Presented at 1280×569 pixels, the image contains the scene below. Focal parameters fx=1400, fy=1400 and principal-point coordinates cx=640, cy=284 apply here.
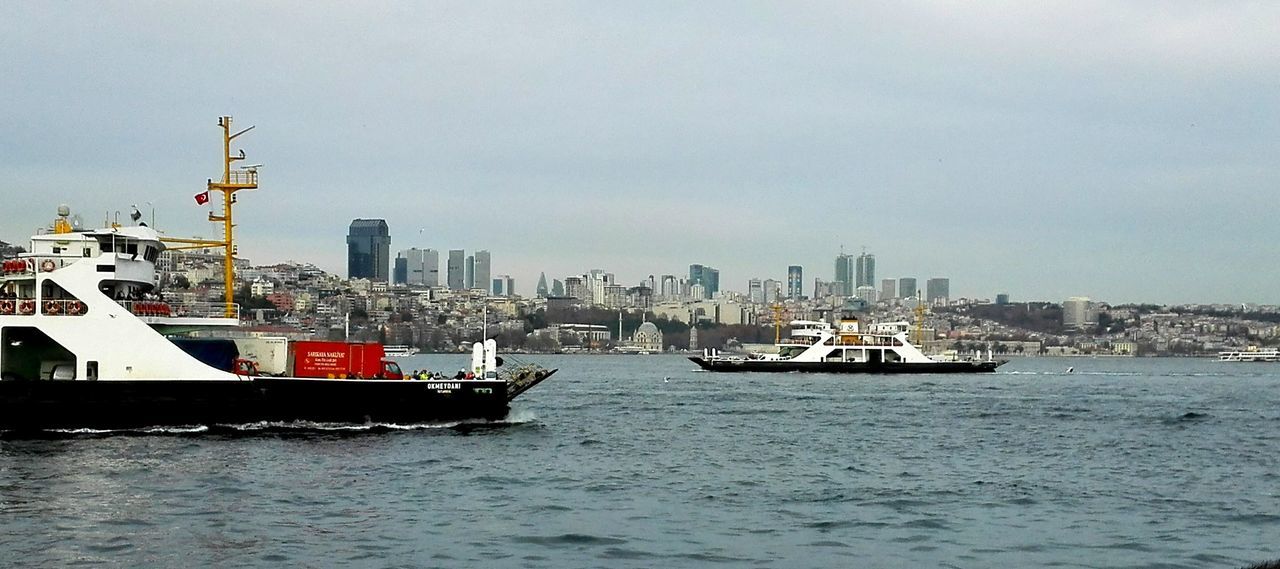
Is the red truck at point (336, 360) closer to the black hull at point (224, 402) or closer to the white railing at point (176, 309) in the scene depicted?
the black hull at point (224, 402)

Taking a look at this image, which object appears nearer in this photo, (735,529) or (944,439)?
(735,529)

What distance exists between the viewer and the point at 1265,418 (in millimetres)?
44312

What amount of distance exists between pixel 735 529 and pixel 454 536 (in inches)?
150

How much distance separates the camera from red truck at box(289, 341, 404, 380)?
32.2 meters

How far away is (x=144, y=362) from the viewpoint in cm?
2980

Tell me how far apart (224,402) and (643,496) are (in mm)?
11974

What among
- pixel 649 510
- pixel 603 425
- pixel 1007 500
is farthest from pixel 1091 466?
pixel 603 425

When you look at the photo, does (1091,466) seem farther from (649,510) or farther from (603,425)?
(603,425)

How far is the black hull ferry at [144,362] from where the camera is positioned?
1161 inches

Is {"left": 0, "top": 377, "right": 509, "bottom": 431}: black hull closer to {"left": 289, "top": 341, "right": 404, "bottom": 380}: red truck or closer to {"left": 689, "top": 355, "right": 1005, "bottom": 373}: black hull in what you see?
{"left": 289, "top": 341, "right": 404, "bottom": 380}: red truck

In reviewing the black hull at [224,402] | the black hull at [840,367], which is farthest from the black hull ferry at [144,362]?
the black hull at [840,367]

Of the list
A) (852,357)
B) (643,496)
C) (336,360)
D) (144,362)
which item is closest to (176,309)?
(144,362)

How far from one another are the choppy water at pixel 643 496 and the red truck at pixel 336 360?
1.60 metres

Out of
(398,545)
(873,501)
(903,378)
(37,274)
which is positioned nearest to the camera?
(398,545)
